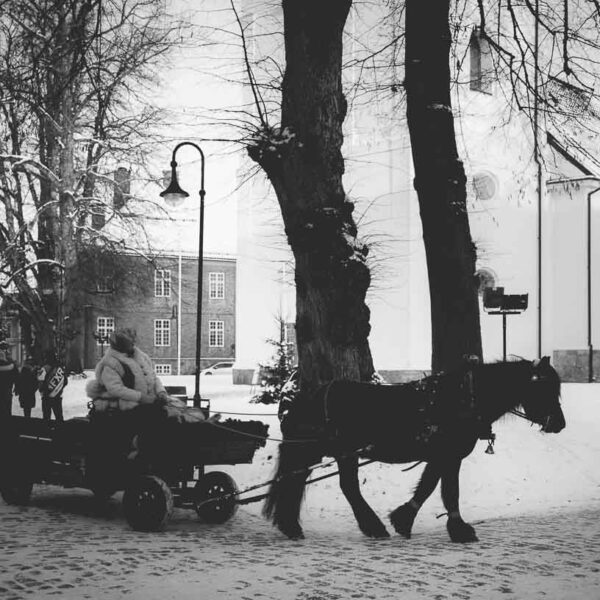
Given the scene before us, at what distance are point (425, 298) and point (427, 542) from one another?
23674 mm

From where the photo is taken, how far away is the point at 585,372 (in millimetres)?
33906

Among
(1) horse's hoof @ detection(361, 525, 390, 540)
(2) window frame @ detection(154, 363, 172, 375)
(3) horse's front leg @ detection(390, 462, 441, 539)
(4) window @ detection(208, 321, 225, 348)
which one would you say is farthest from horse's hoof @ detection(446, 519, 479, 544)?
(4) window @ detection(208, 321, 225, 348)

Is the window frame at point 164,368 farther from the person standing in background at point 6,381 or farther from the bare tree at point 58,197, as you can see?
the person standing in background at point 6,381

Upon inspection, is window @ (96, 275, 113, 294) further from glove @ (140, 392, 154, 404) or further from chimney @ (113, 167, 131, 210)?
glove @ (140, 392, 154, 404)

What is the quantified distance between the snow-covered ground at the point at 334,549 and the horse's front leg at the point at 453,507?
0.17 metres

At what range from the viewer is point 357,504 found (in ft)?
29.0

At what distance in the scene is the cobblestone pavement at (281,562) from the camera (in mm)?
5973

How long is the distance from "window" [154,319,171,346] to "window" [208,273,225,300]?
388 centimetres

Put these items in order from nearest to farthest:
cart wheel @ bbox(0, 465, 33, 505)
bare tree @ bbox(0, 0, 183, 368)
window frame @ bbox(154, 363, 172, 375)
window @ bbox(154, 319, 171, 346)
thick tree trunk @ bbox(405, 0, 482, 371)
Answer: cart wheel @ bbox(0, 465, 33, 505) < thick tree trunk @ bbox(405, 0, 482, 371) < bare tree @ bbox(0, 0, 183, 368) < window frame @ bbox(154, 363, 172, 375) < window @ bbox(154, 319, 171, 346)

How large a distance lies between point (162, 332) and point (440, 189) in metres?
52.2

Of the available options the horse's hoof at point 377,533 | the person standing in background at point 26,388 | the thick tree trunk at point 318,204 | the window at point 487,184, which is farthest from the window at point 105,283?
the horse's hoof at point 377,533

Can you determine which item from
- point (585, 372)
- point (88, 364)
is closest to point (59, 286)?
point (585, 372)

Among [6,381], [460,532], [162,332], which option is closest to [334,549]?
[460,532]

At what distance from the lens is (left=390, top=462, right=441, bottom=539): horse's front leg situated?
8.53 meters
